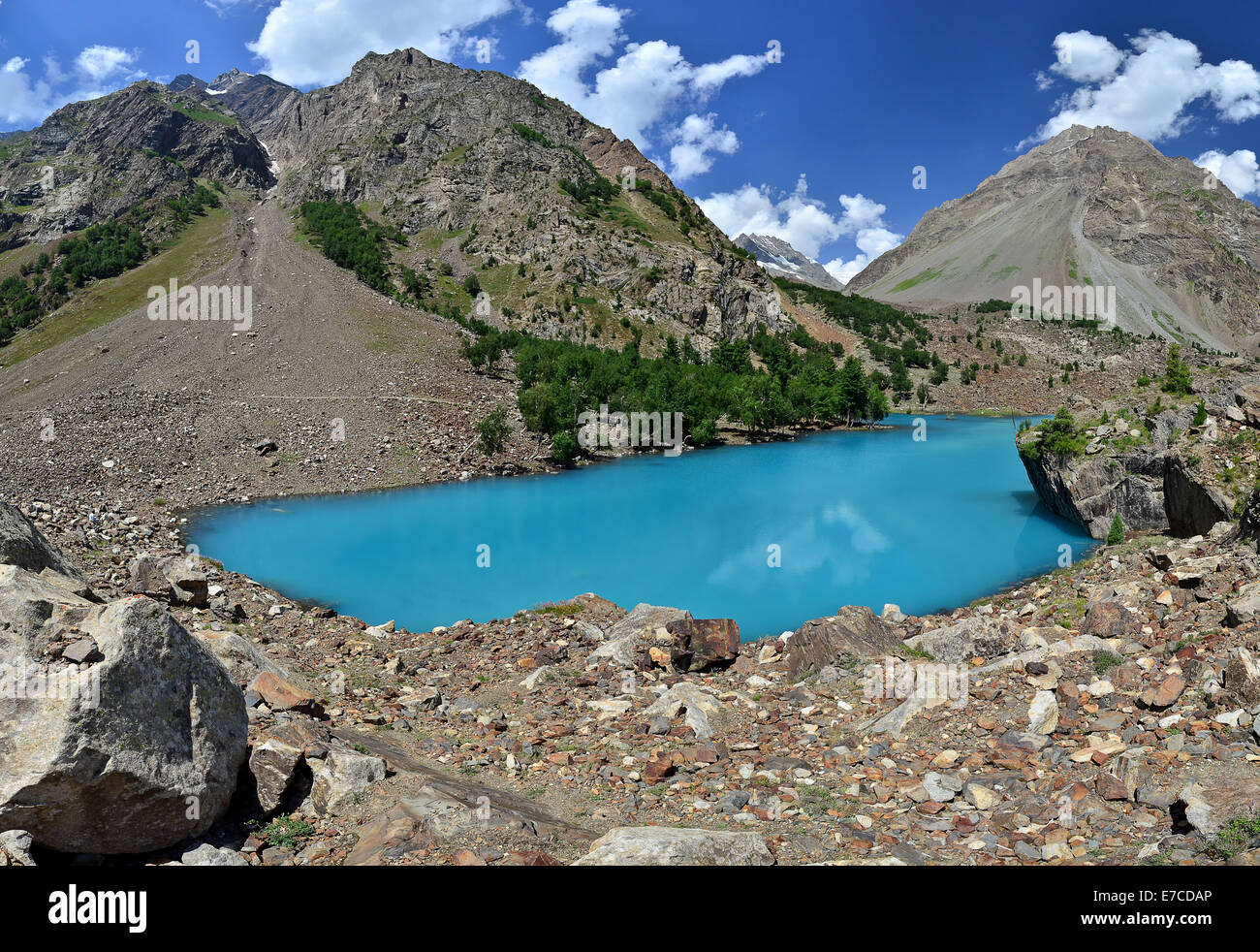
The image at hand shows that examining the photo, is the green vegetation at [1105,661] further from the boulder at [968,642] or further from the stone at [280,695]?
the stone at [280,695]

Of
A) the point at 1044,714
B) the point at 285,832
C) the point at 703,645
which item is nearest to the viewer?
the point at 285,832

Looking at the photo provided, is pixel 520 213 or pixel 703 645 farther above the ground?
pixel 520 213

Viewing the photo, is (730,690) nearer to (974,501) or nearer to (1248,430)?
(1248,430)

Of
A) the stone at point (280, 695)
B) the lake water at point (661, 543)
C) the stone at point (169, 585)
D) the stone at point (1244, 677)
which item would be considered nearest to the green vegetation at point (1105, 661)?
the stone at point (1244, 677)

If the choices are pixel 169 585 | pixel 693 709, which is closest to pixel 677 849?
pixel 693 709

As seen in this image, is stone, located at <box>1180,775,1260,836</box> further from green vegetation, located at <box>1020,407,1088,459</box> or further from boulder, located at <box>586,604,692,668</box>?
green vegetation, located at <box>1020,407,1088,459</box>

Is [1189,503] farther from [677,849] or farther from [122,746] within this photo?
[122,746]

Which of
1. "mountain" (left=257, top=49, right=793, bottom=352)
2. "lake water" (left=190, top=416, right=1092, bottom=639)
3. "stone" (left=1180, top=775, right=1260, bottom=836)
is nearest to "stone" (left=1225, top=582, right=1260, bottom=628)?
"stone" (left=1180, top=775, right=1260, bottom=836)
